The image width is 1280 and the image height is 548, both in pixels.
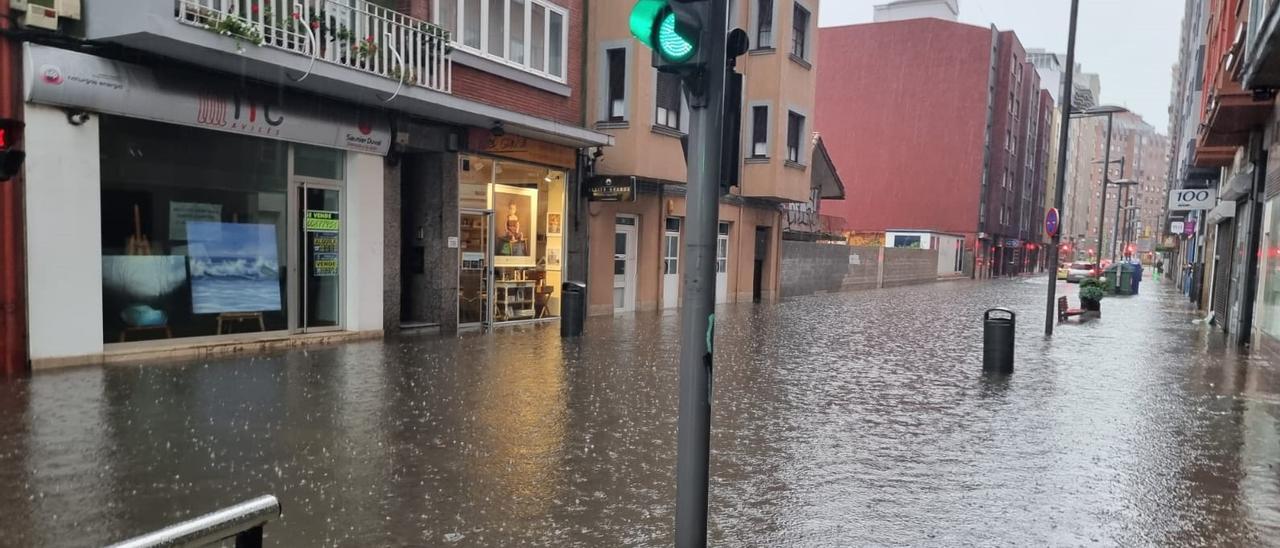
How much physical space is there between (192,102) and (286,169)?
181 cm

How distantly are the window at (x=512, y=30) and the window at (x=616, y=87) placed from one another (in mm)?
1448

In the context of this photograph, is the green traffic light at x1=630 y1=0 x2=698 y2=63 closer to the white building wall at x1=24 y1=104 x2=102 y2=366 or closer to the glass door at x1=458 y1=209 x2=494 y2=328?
the white building wall at x1=24 y1=104 x2=102 y2=366

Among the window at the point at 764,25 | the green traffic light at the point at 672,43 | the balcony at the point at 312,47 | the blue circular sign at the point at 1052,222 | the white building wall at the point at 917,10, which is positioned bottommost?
the blue circular sign at the point at 1052,222

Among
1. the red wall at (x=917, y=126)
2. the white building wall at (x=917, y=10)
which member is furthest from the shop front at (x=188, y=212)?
the white building wall at (x=917, y=10)

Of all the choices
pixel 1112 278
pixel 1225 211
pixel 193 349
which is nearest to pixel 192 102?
pixel 193 349

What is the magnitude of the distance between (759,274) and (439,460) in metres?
20.6

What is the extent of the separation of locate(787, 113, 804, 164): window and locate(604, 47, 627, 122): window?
7.77 metres

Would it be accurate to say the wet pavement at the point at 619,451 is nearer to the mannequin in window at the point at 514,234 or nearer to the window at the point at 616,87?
the mannequin in window at the point at 514,234

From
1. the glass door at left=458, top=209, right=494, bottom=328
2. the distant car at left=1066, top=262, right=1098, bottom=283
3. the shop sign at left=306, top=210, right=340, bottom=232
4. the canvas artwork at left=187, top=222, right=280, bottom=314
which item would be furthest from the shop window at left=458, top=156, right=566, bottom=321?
the distant car at left=1066, top=262, right=1098, bottom=283

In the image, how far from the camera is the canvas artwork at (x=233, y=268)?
34.9 feet

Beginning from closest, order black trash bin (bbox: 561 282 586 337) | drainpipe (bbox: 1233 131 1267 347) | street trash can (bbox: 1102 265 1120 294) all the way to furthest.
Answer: black trash bin (bbox: 561 282 586 337)
drainpipe (bbox: 1233 131 1267 347)
street trash can (bbox: 1102 265 1120 294)

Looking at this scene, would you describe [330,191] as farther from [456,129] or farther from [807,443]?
[807,443]

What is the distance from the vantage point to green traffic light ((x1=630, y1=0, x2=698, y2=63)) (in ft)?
11.6

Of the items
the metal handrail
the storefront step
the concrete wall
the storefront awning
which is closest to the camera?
the metal handrail
